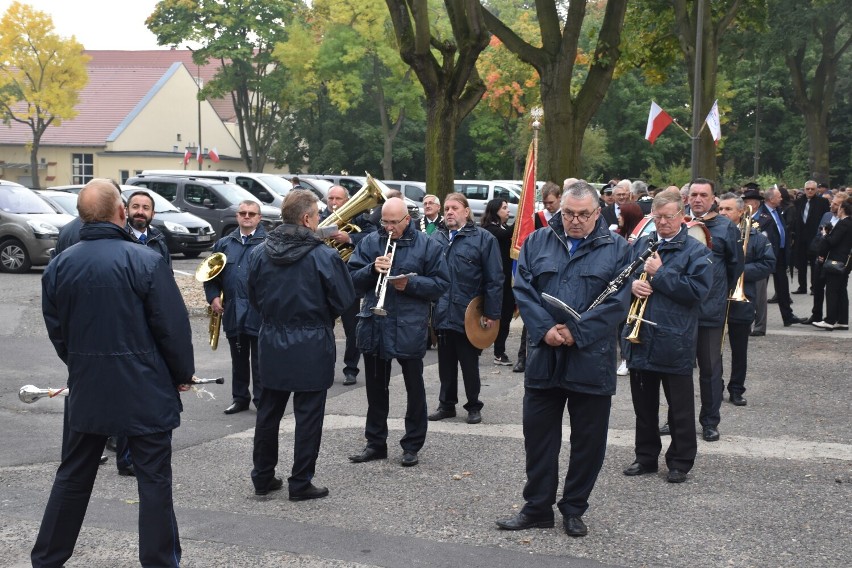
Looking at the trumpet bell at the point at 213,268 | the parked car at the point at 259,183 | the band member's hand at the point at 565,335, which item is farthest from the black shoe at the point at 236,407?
the parked car at the point at 259,183

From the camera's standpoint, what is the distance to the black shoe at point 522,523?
20.1 ft

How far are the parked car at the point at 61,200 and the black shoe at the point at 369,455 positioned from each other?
639 inches

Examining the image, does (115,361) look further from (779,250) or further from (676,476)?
(779,250)

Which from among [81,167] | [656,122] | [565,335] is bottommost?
[565,335]

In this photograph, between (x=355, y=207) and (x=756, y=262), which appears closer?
(x=355, y=207)

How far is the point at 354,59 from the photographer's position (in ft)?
156

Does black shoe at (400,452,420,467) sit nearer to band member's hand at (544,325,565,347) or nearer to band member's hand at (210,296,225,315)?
band member's hand at (544,325,565,347)

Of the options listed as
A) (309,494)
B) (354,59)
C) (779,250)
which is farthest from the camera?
(354,59)

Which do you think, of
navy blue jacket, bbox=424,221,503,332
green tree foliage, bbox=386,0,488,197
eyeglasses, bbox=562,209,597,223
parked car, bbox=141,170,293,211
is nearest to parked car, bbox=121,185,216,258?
parked car, bbox=141,170,293,211

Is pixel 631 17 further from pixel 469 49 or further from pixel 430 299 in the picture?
pixel 430 299

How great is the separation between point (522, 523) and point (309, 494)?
1.40m

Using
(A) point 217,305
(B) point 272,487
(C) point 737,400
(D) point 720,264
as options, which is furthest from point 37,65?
(B) point 272,487

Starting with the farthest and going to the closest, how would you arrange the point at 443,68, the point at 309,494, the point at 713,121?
the point at 713,121, the point at 443,68, the point at 309,494

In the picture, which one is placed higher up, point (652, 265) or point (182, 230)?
point (652, 265)
